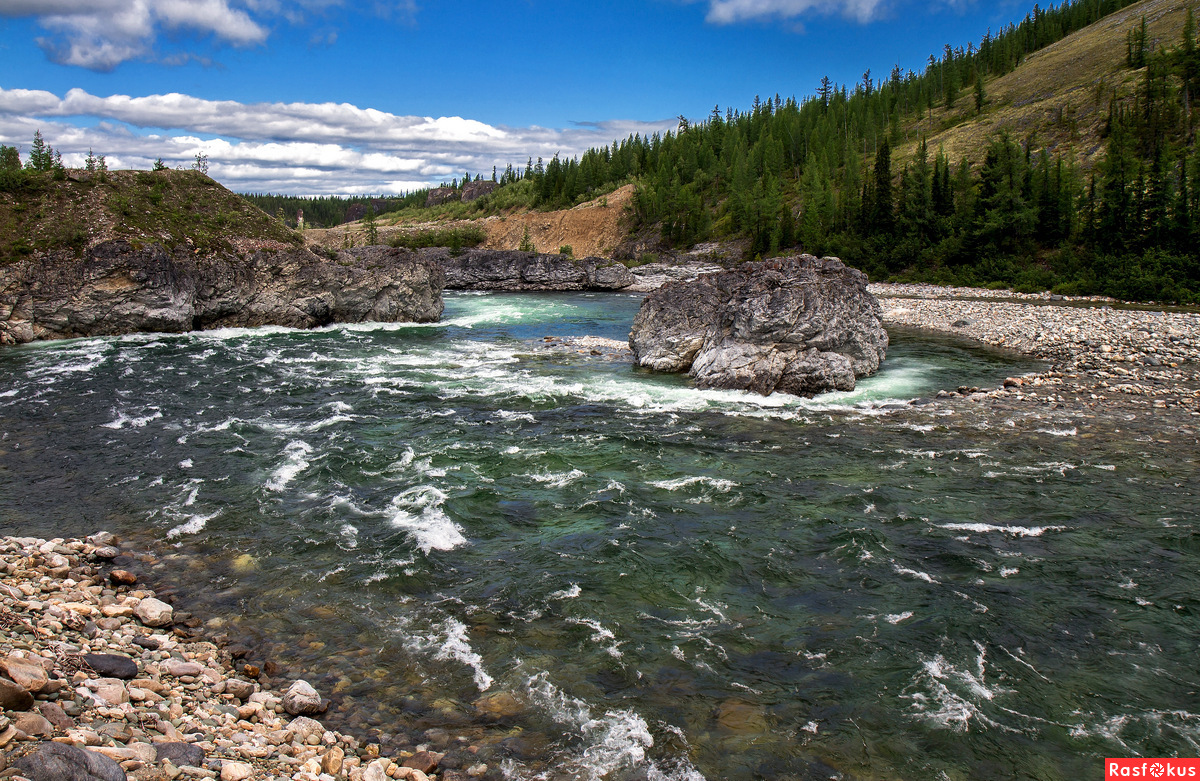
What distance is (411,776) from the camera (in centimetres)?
649

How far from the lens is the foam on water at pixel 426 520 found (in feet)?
39.6

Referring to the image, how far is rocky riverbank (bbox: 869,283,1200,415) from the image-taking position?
21797 millimetres

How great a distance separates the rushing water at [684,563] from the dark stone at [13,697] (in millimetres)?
3041

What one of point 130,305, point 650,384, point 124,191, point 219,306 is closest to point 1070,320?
point 650,384

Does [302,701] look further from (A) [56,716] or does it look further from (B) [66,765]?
(B) [66,765]

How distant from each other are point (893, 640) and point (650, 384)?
17.0 meters

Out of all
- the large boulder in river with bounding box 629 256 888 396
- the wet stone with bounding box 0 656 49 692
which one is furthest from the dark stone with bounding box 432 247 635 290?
the wet stone with bounding box 0 656 49 692

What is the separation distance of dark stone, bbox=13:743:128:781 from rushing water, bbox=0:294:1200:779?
283 centimetres

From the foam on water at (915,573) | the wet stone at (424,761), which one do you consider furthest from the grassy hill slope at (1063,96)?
the wet stone at (424,761)

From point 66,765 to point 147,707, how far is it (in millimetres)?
2082

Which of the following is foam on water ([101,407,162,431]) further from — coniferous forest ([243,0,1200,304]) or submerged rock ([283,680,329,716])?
coniferous forest ([243,0,1200,304])

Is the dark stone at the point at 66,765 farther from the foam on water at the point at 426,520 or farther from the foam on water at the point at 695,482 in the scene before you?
the foam on water at the point at 695,482

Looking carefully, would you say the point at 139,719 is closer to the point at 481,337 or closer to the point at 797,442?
the point at 797,442

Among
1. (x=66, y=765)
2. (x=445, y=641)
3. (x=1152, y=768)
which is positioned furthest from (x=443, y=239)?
(x=1152, y=768)
